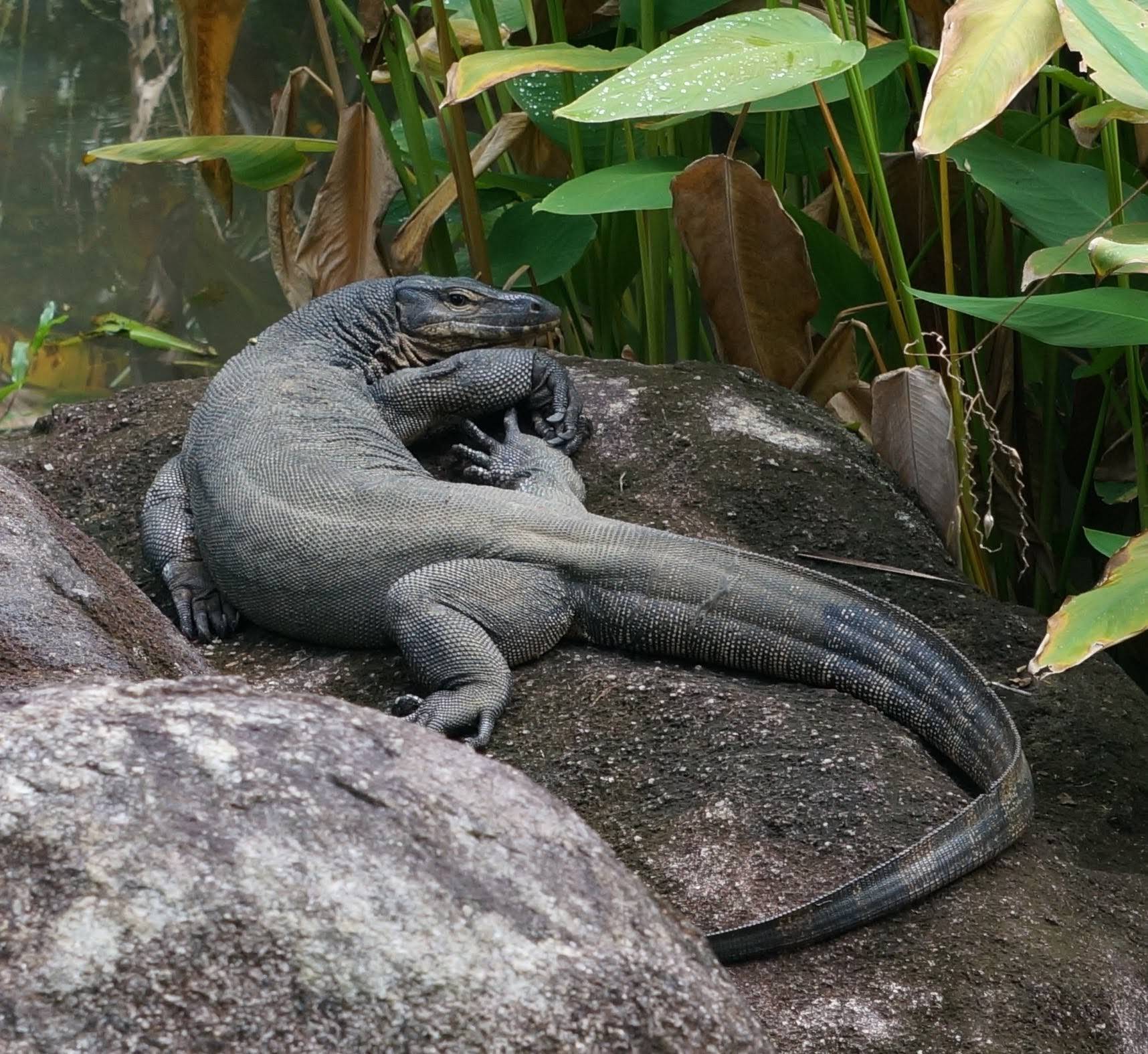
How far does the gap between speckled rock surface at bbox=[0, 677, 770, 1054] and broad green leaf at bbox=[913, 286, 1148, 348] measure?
179 cm

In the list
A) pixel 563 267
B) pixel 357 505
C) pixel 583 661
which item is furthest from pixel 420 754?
pixel 563 267

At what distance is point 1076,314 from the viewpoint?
2994mm

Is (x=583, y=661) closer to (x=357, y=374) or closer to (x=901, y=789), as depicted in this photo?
(x=901, y=789)

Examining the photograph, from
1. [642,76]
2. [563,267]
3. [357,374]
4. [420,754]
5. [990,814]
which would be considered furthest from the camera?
[563,267]

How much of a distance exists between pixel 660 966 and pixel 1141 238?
2.14 m

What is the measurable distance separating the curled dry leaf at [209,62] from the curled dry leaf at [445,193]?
0.68 m

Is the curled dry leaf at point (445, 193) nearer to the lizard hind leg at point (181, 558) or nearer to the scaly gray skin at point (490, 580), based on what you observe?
the scaly gray skin at point (490, 580)

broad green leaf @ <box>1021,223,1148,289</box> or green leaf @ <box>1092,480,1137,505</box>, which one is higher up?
broad green leaf @ <box>1021,223,1148,289</box>

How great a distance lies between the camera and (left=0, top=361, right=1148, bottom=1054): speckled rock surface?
7.28ft

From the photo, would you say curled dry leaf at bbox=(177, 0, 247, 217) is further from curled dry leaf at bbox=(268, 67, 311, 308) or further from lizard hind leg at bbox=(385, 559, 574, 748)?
lizard hind leg at bbox=(385, 559, 574, 748)

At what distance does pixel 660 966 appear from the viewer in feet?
4.69

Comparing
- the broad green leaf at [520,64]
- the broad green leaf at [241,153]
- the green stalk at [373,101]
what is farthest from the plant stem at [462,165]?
the broad green leaf at [520,64]

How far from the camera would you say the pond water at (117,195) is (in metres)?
7.67

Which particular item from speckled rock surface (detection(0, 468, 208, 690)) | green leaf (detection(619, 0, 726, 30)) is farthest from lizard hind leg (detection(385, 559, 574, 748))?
green leaf (detection(619, 0, 726, 30))
